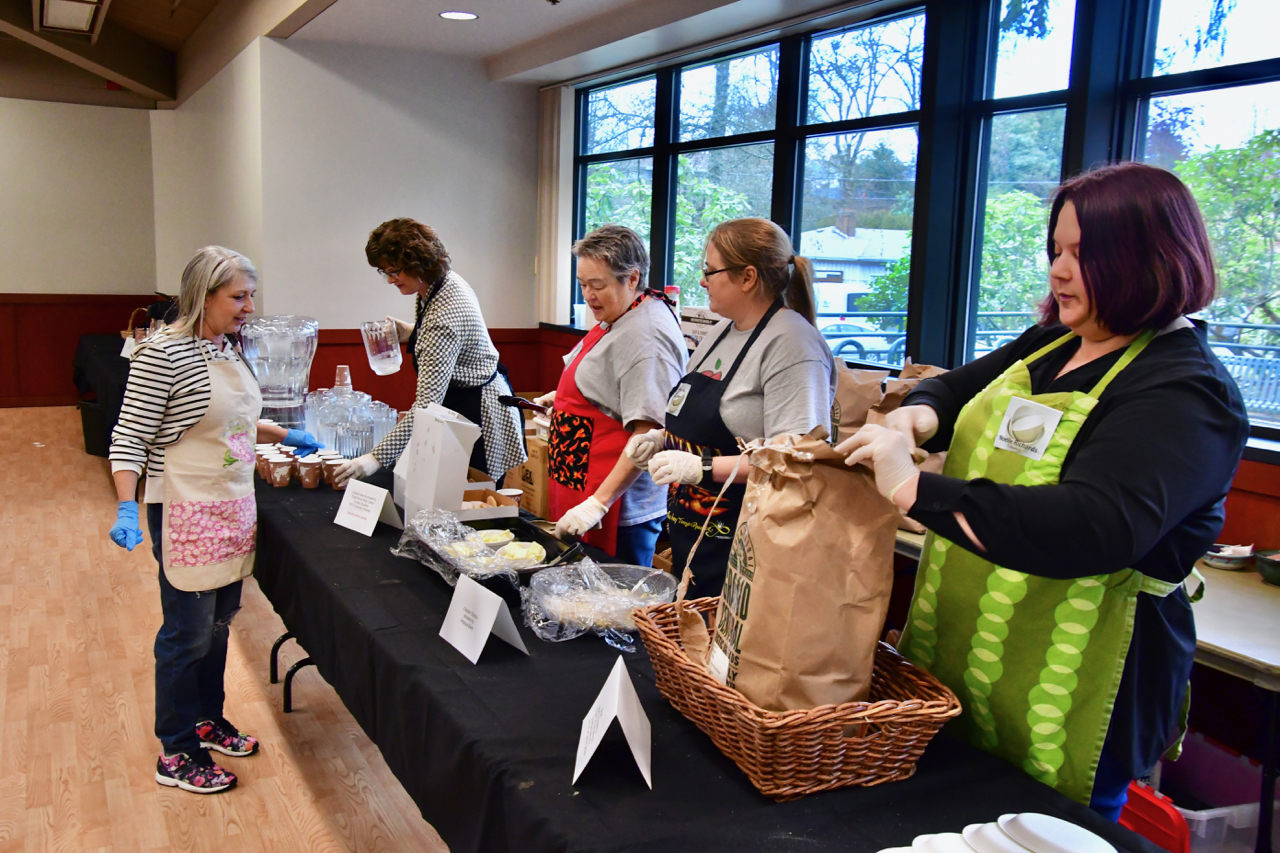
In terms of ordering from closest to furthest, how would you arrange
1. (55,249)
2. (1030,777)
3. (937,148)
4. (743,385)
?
(1030,777) < (743,385) < (937,148) < (55,249)

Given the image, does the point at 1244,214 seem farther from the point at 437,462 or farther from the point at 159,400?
the point at 159,400

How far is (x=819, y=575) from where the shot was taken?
1.02m

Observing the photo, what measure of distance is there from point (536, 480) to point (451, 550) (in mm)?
2754

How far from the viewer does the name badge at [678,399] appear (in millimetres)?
1969

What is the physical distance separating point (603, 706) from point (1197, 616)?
4.97ft

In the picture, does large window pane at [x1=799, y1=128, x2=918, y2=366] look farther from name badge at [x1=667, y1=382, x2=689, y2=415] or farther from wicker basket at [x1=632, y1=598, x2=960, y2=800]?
wicker basket at [x1=632, y1=598, x2=960, y2=800]

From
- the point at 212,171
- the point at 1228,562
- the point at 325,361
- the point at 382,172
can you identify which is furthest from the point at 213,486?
the point at 212,171

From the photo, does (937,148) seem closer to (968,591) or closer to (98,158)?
(968,591)

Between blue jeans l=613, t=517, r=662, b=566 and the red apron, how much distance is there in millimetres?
28

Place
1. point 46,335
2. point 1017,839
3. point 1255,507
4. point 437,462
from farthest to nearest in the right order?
point 46,335, point 1255,507, point 437,462, point 1017,839

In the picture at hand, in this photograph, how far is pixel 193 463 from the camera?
7.11 ft

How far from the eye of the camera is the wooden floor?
228 centimetres

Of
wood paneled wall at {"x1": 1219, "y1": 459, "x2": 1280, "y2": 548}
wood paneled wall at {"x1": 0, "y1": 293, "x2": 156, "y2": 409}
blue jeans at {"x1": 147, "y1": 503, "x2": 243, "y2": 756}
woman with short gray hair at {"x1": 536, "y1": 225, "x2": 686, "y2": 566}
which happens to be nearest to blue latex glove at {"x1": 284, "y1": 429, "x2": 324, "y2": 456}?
blue jeans at {"x1": 147, "y1": 503, "x2": 243, "y2": 756}

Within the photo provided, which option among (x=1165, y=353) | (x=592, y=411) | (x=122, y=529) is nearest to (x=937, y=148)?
(x=592, y=411)
